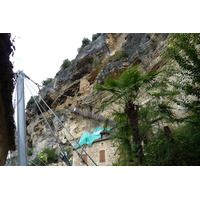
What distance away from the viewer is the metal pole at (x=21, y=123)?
2823mm

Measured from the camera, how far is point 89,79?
61.1ft

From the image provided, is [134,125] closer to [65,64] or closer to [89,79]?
[89,79]

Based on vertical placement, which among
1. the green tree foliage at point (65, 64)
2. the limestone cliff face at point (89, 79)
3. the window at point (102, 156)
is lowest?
the window at point (102, 156)

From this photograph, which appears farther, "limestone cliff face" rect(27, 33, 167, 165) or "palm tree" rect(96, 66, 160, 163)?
"limestone cliff face" rect(27, 33, 167, 165)

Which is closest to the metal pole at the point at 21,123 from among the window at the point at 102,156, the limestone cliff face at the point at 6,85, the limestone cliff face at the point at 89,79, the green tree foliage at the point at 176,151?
the limestone cliff face at the point at 6,85

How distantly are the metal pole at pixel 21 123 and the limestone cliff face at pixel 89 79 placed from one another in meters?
9.06

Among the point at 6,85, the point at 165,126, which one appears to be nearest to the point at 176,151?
the point at 165,126

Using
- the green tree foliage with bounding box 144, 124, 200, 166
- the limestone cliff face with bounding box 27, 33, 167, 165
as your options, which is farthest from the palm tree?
the limestone cliff face with bounding box 27, 33, 167, 165

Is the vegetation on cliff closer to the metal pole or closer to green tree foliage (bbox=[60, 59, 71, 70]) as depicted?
the metal pole

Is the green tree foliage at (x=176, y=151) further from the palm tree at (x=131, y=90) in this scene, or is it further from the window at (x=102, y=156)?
the window at (x=102, y=156)

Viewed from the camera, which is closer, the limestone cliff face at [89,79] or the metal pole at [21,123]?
the metal pole at [21,123]

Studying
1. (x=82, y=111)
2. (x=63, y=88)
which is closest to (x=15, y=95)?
(x=82, y=111)

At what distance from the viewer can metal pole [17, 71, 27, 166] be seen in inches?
111

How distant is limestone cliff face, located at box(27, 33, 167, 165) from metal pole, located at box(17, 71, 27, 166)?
29.7 feet
